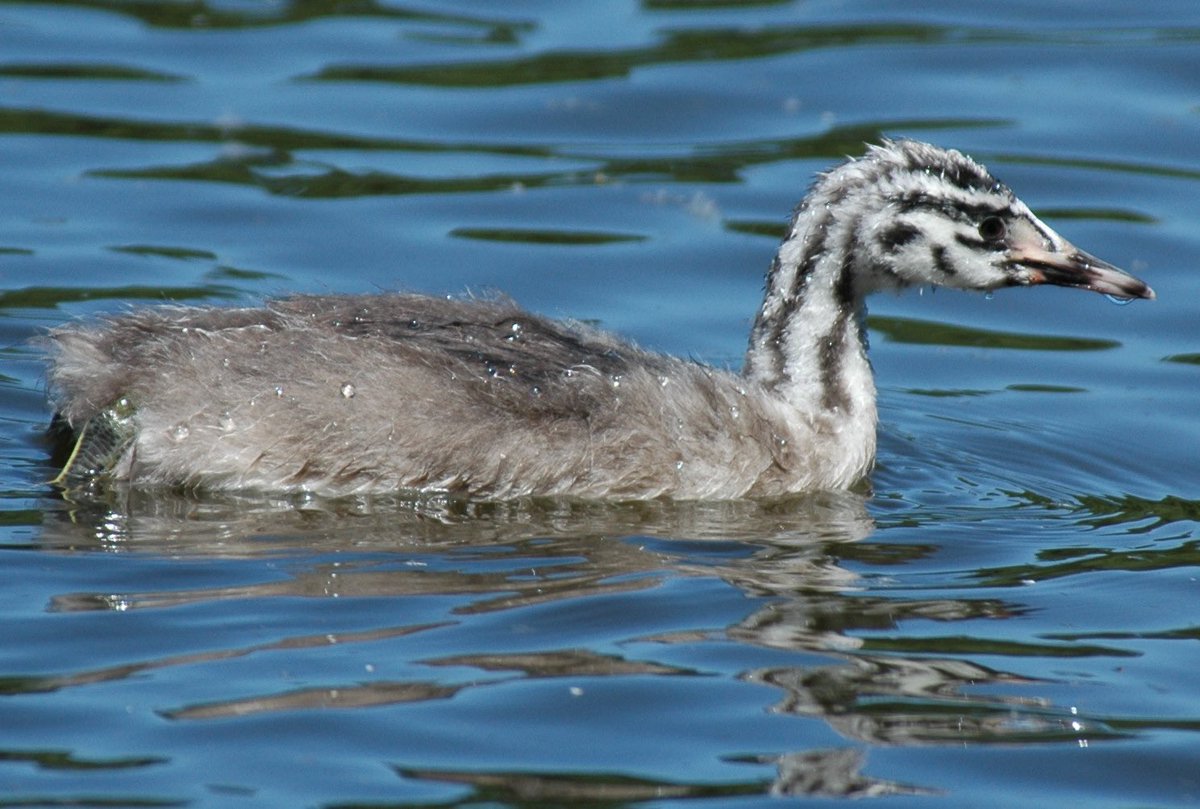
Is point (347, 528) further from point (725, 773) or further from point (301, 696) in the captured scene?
point (725, 773)

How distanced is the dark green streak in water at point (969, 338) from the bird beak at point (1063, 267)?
250cm

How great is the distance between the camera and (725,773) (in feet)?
24.3

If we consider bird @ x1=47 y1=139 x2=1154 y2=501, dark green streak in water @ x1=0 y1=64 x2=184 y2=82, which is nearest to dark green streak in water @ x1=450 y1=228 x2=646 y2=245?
dark green streak in water @ x1=0 y1=64 x2=184 y2=82

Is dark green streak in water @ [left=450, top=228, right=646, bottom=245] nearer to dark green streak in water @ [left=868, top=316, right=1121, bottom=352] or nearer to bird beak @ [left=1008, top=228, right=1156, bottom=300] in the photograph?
dark green streak in water @ [left=868, top=316, right=1121, bottom=352]

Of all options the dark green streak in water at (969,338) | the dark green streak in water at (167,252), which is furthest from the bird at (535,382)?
the dark green streak in water at (167,252)

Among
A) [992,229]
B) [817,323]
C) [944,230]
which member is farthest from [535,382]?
[992,229]

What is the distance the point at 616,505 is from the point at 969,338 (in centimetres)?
399

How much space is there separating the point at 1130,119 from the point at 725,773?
33.0 feet

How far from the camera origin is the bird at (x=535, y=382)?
32.1 ft

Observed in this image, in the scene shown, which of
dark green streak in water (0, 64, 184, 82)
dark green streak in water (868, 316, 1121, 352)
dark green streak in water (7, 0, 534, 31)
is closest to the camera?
dark green streak in water (868, 316, 1121, 352)

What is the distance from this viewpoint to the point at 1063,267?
10.7 metres

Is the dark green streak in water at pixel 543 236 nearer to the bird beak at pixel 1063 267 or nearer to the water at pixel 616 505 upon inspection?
the water at pixel 616 505

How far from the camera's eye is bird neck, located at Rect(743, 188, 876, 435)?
10.6m

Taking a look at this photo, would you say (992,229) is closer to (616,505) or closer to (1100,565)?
(1100,565)
